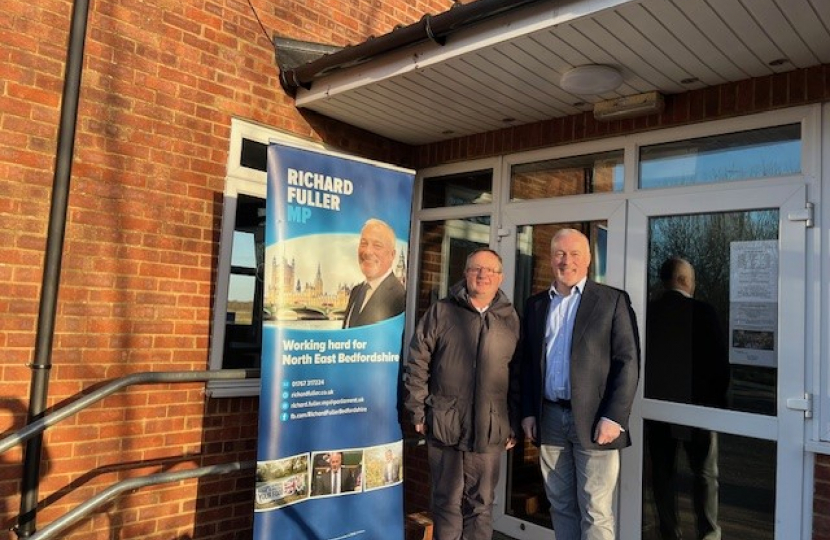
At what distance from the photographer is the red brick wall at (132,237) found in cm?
309

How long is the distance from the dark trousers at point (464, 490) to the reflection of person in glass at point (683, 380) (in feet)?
3.61

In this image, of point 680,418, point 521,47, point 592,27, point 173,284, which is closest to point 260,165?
point 173,284

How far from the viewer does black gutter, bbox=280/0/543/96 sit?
9.86ft

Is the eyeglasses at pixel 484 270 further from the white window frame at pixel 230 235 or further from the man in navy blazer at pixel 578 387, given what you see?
the white window frame at pixel 230 235

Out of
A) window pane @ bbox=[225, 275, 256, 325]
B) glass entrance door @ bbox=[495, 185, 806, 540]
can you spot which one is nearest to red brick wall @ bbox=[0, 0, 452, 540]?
window pane @ bbox=[225, 275, 256, 325]

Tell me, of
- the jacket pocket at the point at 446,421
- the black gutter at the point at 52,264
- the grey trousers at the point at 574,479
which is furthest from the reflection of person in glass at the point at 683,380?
the black gutter at the point at 52,264

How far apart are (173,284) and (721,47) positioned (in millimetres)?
3262

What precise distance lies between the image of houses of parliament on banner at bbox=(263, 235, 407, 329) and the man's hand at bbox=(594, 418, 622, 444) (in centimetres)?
150

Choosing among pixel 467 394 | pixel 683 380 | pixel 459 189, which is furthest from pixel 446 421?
pixel 459 189

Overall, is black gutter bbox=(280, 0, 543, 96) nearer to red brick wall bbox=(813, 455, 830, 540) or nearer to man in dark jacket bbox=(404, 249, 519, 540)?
man in dark jacket bbox=(404, 249, 519, 540)

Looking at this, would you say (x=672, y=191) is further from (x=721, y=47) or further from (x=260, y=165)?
(x=260, y=165)

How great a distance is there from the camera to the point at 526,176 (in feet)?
14.9

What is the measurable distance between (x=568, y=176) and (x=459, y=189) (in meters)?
1.02

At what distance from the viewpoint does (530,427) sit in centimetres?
329
